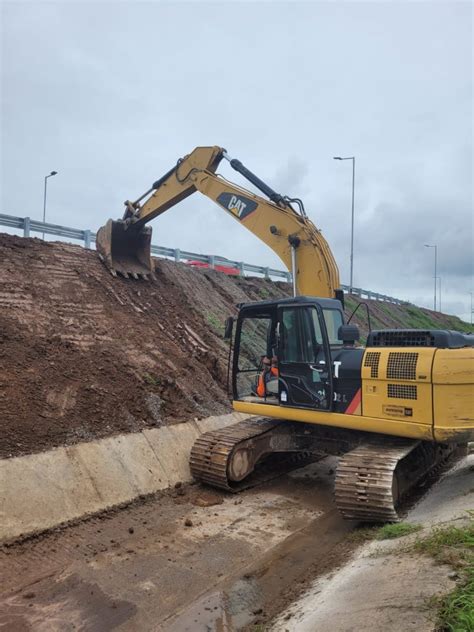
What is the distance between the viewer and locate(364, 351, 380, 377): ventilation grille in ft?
20.9

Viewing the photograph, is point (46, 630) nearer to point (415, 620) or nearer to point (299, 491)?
point (415, 620)

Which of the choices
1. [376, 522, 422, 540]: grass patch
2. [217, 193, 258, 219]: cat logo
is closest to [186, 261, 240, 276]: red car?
[217, 193, 258, 219]: cat logo

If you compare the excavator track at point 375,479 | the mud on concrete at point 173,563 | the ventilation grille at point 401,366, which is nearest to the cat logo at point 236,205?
the ventilation grille at point 401,366

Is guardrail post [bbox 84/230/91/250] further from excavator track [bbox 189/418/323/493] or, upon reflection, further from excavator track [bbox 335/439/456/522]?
excavator track [bbox 335/439/456/522]

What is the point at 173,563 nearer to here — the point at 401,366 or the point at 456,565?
the point at 456,565

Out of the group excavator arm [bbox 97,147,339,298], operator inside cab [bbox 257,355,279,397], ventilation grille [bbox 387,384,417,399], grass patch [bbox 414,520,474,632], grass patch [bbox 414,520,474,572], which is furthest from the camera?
excavator arm [bbox 97,147,339,298]

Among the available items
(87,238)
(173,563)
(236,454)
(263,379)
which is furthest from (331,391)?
(87,238)

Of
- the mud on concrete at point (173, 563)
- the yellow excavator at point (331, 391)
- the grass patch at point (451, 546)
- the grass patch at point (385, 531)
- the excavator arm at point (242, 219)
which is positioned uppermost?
the excavator arm at point (242, 219)

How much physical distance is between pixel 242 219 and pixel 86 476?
15.5 ft

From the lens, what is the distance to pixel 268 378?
7.61 m

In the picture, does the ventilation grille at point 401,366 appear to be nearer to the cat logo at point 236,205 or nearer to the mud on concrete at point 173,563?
the mud on concrete at point 173,563

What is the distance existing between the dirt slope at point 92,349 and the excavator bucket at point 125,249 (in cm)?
31

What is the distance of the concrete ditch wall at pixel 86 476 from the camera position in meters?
5.68

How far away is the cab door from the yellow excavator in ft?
0.05
